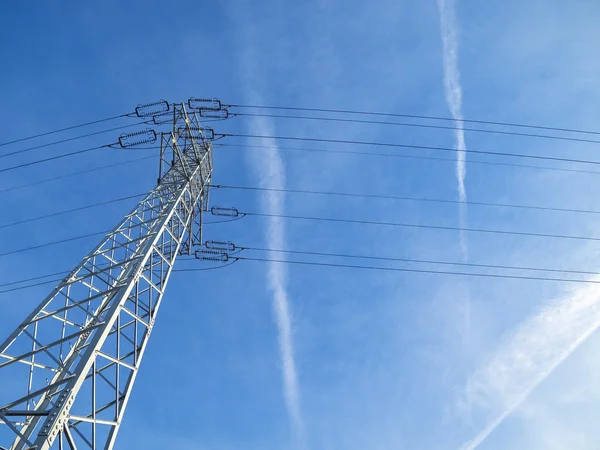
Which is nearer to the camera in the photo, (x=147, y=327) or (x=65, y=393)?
(x=65, y=393)

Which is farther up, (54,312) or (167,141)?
(167,141)

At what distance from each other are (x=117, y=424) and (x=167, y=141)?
13.2 meters

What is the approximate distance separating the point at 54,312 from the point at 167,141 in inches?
409

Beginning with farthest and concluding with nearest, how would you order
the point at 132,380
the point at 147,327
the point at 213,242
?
the point at 213,242 → the point at 147,327 → the point at 132,380

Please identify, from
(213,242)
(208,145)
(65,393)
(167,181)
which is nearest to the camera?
(65,393)

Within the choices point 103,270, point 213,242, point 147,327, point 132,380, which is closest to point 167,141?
point 213,242

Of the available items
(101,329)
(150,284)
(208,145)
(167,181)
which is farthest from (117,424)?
(208,145)

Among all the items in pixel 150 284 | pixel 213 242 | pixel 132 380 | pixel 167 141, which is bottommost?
pixel 132 380

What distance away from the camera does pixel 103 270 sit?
521 inches

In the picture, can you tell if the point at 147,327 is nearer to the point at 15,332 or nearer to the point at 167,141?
the point at 15,332

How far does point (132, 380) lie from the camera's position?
10.9m

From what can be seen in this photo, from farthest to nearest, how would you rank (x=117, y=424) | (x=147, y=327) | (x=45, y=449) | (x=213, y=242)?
(x=213, y=242) → (x=147, y=327) → (x=117, y=424) → (x=45, y=449)

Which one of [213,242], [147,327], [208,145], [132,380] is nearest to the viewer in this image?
[132,380]

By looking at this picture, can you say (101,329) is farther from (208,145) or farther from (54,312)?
(208,145)
